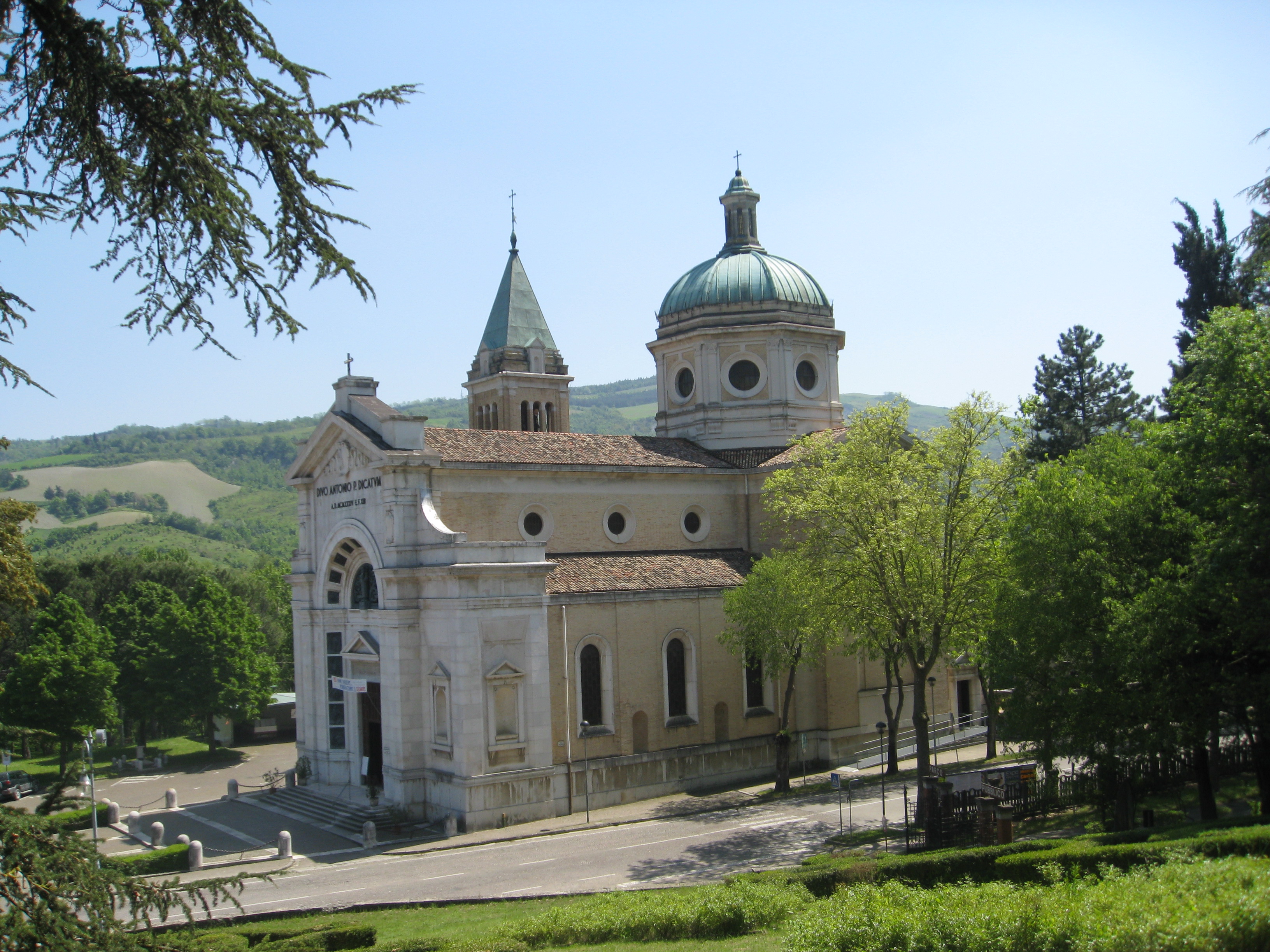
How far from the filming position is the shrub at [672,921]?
1942 cm

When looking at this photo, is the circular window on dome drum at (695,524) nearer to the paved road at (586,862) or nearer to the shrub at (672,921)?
the paved road at (586,862)

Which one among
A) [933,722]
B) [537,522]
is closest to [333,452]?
[537,522]

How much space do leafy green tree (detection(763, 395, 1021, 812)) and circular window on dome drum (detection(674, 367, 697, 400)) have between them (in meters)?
15.5

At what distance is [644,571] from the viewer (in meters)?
39.4

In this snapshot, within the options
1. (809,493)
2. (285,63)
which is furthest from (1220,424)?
(285,63)

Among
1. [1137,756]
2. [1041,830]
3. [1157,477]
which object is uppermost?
[1157,477]

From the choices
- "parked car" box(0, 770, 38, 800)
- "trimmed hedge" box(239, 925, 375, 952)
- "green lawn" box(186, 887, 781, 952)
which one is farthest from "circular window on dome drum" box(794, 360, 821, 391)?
"parked car" box(0, 770, 38, 800)

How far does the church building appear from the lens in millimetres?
34375

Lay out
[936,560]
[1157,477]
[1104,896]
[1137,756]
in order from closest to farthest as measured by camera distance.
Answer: [1104,896], [1157,477], [1137,756], [936,560]

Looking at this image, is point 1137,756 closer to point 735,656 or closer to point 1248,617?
point 1248,617

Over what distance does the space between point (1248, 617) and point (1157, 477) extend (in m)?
4.78

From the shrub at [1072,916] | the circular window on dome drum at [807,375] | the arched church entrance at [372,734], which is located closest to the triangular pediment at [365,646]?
the arched church entrance at [372,734]

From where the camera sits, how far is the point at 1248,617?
1986 cm

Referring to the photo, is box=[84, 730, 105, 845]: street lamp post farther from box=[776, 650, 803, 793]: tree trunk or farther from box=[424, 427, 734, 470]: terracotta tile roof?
box=[776, 650, 803, 793]: tree trunk
